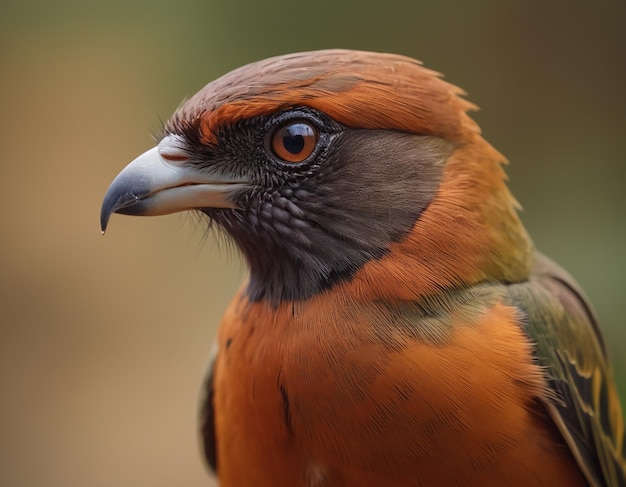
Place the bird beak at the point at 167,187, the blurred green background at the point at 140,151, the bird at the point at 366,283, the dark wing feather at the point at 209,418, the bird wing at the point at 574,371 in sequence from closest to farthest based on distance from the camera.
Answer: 1. the bird at the point at 366,283
2. the bird beak at the point at 167,187
3. the bird wing at the point at 574,371
4. the dark wing feather at the point at 209,418
5. the blurred green background at the point at 140,151

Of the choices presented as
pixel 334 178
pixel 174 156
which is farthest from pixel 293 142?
pixel 174 156

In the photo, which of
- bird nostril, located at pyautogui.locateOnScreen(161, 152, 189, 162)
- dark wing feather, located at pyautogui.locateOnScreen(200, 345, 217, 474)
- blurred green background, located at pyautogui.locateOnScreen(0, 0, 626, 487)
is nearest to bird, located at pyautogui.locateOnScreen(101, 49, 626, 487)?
bird nostril, located at pyautogui.locateOnScreen(161, 152, 189, 162)

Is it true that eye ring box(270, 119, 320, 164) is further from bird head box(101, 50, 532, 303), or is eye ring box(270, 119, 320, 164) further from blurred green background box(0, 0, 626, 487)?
blurred green background box(0, 0, 626, 487)

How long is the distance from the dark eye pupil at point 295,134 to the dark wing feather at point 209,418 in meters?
1.11

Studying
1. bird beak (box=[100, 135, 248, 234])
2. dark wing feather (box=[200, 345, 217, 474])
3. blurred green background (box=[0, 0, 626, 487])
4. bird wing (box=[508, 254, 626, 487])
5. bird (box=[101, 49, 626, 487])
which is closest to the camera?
bird (box=[101, 49, 626, 487])

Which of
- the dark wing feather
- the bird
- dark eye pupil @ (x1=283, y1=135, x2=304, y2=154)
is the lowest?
the dark wing feather

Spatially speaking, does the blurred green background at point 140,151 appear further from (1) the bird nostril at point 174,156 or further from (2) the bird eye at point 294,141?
(2) the bird eye at point 294,141

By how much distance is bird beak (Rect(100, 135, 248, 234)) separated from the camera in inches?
88.0

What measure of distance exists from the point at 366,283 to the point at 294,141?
18.4 inches

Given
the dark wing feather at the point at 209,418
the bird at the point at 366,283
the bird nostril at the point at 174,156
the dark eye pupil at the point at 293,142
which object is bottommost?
the dark wing feather at the point at 209,418

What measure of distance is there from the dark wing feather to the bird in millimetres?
571

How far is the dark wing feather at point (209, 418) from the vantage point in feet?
9.86

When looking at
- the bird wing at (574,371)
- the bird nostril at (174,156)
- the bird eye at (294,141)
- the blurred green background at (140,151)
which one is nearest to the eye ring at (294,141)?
the bird eye at (294,141)

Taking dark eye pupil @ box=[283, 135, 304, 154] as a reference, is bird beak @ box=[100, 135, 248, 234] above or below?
below
